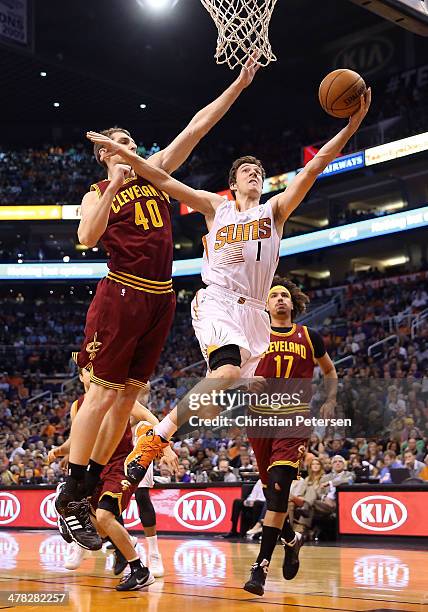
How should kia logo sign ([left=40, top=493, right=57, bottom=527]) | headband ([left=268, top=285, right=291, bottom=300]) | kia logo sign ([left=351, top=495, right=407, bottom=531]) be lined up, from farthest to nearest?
kia logo sign ([left=40, top=493, right=57, bottom=527])
kia logo sign ([left=351, top=495, right=407, bottom=531])
headband ([left=268, top=285, right=291, bottom=300])

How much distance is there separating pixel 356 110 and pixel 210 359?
2091mm

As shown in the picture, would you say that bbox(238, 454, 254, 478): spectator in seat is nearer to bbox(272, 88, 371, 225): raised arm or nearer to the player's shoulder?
bbox(272, 88, 371, 225): raised arm

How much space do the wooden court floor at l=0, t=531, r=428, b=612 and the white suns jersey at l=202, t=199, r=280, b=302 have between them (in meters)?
2.15

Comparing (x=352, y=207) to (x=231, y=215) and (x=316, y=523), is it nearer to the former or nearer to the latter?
(x=316, y=523)

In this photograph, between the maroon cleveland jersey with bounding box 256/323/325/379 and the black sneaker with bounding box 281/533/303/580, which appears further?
the maroon cleveland jersey with bounding box 256/323/325/379

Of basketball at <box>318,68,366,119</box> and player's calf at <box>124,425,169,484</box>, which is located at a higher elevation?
basketball at <box>318,68,366,119</box>

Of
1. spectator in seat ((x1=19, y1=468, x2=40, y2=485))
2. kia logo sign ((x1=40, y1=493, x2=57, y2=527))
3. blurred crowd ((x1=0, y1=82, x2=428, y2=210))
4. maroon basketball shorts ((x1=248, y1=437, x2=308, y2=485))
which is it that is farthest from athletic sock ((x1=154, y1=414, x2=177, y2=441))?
blurred crowd ((x1=0, y1=82, x2=428, y2=210))

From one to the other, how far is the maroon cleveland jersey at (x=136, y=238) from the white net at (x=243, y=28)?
151cm

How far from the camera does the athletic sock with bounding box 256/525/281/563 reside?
616 cm

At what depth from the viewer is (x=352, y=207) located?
31.8 m

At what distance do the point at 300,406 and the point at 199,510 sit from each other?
7.51 meters

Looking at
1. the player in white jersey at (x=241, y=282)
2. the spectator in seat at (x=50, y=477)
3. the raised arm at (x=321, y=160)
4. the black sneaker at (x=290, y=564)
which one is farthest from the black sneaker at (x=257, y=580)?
the spectator in seat at (x=50, y=477)

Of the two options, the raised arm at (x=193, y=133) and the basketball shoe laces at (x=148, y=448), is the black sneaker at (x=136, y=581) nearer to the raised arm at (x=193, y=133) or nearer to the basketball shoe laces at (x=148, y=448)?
the basketball shoe laces at (x=148, y=448)

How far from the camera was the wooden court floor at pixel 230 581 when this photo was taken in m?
5.29
